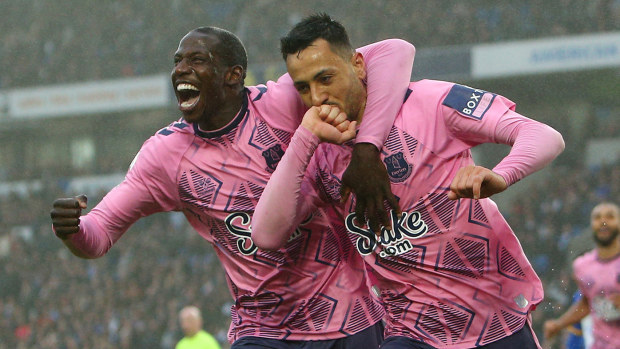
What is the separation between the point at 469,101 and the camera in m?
2.99

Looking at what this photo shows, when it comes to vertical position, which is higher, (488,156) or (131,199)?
(131,199)

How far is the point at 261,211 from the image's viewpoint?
304 cm

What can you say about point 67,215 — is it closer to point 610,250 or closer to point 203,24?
point 610,250

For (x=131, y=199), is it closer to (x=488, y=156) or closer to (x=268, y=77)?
(x=488, y=156)

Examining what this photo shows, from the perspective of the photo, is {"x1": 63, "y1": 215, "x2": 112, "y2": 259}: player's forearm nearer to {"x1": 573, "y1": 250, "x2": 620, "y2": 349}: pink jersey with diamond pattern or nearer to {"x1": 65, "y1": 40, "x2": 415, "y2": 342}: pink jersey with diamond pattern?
{"x1": 65, "y1": 40, "x2": 415, "y2": 342}: pink jersey with diamond pattern

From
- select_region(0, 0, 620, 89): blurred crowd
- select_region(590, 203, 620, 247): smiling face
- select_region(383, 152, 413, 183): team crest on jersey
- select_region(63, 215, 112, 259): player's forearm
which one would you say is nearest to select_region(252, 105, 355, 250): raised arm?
select_region(383, 152, 413, 183): team crest on jersey

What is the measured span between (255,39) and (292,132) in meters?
18.7

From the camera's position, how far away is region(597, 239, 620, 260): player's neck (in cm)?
641

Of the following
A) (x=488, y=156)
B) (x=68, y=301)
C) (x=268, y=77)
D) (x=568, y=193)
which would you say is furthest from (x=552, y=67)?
(x=68, y=301)

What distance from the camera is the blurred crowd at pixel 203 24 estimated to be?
778 inches

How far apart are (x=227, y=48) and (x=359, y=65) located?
586 mm

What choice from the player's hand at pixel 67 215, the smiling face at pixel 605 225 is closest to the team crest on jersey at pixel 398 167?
the player's hand at pixel 67 215

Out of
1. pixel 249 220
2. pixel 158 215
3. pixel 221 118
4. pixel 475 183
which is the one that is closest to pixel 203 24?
pixel 158 215

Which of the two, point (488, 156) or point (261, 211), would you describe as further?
point (488, 156)
